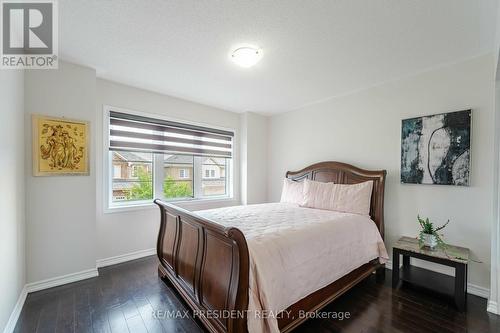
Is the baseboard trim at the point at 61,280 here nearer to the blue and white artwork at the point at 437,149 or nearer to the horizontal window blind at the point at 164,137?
the horizontal window blind at the point at 164,137

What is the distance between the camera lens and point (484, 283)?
225 centimetres

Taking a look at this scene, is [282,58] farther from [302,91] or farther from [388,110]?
[388,110]

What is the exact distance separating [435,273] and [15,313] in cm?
421

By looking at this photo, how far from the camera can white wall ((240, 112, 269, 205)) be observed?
4.49 meters

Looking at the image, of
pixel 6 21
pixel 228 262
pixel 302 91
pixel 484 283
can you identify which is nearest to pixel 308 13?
pixel 302 91

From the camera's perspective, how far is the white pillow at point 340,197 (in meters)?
2.80

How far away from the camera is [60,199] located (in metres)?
2.46

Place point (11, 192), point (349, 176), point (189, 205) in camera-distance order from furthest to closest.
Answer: point (189, 205) < point (349, 176) < point (11, 192)

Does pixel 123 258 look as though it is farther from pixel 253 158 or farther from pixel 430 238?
pixel 430 238

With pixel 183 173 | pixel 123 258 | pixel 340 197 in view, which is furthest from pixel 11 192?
pixel 340 197

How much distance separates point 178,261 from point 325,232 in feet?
4.90

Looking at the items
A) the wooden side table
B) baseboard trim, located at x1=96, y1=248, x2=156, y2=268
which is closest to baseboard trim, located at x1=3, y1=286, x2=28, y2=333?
baseboard trim, located at x1=96, y1=248, x2=156, y2=268

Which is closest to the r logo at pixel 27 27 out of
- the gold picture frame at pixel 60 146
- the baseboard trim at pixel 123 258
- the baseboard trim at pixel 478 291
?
the gold picture frame at pixel 60 146

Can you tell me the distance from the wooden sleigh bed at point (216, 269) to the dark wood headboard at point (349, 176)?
1cm
